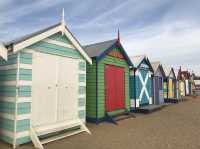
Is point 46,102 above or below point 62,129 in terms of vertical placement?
above

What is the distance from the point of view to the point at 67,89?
6.87 m

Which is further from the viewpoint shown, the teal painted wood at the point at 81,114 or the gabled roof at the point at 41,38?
the teal painted wood at the point at 81,114

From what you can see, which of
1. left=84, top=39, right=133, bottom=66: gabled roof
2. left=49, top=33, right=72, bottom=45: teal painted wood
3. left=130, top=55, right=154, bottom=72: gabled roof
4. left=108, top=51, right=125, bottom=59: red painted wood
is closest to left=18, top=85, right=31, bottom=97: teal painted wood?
left=49, top=33, right=72, bottom=45: teal painted wood

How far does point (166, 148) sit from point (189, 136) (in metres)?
1.84

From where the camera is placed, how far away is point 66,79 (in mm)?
6852

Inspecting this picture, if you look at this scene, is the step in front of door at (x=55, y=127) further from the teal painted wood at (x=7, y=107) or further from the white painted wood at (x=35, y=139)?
the teal painted wood at (x=7, y=107)

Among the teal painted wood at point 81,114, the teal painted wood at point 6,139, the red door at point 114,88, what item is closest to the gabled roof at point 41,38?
the red door at point 114,88

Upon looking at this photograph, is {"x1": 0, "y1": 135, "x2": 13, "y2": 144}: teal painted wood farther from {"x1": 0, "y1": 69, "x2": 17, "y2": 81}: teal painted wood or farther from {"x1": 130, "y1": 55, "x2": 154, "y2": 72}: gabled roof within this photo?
{"x1": 130, "y1": 55, "x2": 154, "y2": 72}: gabled roof

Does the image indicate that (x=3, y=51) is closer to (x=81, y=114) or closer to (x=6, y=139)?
(x=6, y=139)

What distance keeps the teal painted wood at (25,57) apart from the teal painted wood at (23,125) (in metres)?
1.77

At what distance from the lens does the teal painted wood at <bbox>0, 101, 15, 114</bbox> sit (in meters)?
5.40

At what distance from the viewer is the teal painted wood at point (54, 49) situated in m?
6.00

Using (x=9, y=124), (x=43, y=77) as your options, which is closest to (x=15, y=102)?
(x=9, y=124)

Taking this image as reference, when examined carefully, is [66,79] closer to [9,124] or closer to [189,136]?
[9,124]
